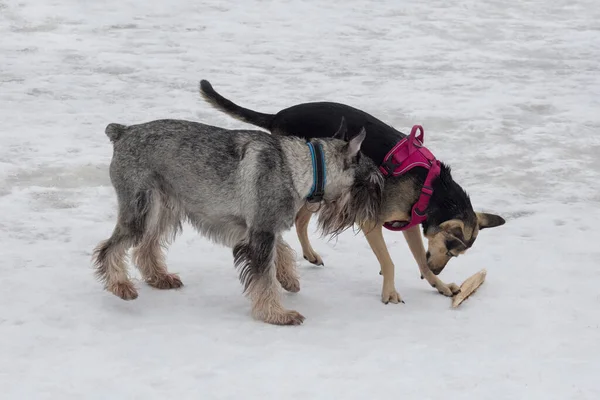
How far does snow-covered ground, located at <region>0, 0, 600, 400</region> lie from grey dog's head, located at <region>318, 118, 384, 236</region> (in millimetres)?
654

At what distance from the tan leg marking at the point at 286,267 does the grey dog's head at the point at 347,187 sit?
16.4 inches

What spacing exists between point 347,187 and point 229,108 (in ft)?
3.98

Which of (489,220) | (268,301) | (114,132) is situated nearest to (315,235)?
(489,220)

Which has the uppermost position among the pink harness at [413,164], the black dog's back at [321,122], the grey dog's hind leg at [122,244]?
the black dog's back at [321,122]

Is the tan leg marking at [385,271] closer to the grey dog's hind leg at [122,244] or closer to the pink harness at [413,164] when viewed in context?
the pink harness at [413,164]

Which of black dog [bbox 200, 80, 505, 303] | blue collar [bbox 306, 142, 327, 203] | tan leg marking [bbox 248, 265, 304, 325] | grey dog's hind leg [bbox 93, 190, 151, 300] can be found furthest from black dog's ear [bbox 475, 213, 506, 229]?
grey dog's hind leg [bbox 93, 190, 151, 300]

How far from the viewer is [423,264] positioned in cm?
618

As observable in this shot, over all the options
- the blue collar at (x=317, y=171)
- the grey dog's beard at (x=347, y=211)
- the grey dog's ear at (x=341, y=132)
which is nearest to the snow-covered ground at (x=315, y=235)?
the grey dog's beard at (x=347, y=211)

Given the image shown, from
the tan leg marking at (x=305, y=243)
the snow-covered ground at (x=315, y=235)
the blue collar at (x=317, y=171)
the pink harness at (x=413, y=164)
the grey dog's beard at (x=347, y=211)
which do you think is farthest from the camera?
the tan leg marking at (x=305, y=243)

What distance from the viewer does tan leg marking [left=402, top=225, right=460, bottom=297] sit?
6.06 m

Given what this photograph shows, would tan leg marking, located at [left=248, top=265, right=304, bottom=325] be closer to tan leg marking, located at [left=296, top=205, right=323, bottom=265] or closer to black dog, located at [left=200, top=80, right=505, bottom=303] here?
black dog, located at [left=200, top=80, right=505, bottom=303]

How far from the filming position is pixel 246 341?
506 cm

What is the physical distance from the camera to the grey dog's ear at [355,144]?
5.16 m

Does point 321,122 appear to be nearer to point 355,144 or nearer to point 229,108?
point 229,108
